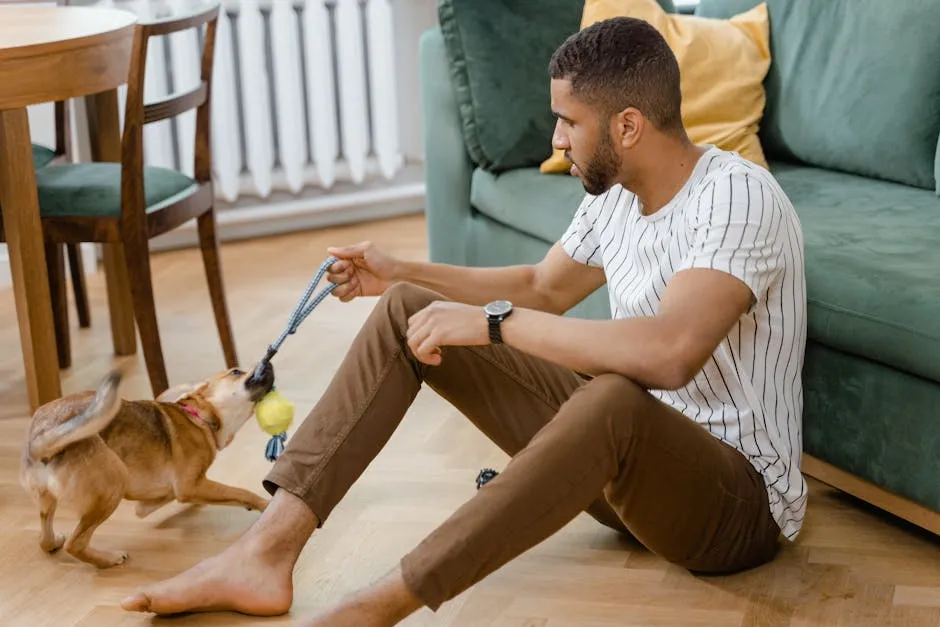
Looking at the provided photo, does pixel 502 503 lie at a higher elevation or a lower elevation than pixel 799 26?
lower

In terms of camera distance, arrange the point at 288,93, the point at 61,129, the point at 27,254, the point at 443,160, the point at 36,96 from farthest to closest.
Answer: the point at 288,93 < the point at 61,129 < the point at 443,160 < the point at 27,254 < the point at 36,96

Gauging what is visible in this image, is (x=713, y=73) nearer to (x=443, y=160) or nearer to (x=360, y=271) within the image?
(x=443, y=160)

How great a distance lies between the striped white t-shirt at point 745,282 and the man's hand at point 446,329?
0.27m

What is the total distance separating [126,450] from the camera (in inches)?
80.2

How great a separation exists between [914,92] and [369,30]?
6.22 feet

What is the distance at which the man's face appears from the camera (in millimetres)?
1685

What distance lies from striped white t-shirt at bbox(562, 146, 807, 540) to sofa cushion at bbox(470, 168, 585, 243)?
73 centimetres

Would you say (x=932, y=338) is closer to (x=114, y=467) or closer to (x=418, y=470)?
(x=418, y=470)

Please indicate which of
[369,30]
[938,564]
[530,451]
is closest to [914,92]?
[938,564]

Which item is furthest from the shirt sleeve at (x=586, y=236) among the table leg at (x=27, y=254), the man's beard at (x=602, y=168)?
the table leg at (x=27, y=254)

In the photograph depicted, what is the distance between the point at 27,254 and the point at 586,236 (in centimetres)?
116

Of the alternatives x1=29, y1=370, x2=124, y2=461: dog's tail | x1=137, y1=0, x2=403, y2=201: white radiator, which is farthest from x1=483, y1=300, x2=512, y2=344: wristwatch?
x1=137, y1=0, x2=403, y2=201: white radiator

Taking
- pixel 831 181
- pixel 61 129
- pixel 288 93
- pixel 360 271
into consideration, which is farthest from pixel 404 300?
pixel 288 93

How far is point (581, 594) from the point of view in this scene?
189 cm
